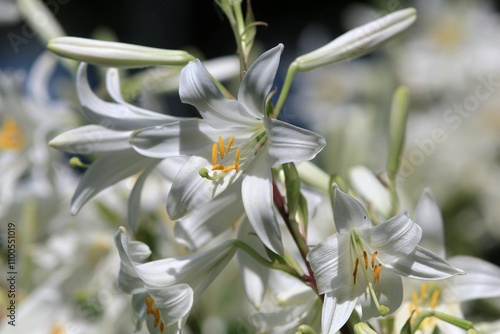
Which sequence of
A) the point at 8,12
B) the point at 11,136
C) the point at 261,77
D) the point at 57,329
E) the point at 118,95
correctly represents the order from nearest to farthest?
the point at 261,77
the point at 118,95
the point at 57,329
the point at 11,136
the point at 8,12

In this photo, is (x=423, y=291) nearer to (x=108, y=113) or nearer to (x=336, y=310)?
(x=336, y=310)

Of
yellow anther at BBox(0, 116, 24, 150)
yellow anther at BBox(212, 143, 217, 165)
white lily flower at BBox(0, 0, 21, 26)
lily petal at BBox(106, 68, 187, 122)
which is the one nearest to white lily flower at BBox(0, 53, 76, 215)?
yellow anther at BBox(0, 116, 24, 150)

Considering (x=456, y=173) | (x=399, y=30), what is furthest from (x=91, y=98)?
(x=456, y=173)

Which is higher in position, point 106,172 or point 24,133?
point 106,172

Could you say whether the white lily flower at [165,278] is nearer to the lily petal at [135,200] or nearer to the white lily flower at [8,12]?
the lily petal at [135,200]

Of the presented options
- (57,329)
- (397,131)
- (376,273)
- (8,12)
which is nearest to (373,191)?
(397,131)

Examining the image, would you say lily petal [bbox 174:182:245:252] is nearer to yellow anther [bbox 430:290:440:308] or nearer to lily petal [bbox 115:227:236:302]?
lily petal [bbox 115:227:236:302]

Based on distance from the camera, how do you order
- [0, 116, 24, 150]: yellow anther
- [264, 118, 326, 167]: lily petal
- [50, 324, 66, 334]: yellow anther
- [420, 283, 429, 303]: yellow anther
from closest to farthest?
[264, 118, 326, 167]: lily petal
[420, 283, 429, 303]: yellow anther
[50, 324, 66, 334]: yellow anther
[0, 116, 24, 150]: yellow anther
